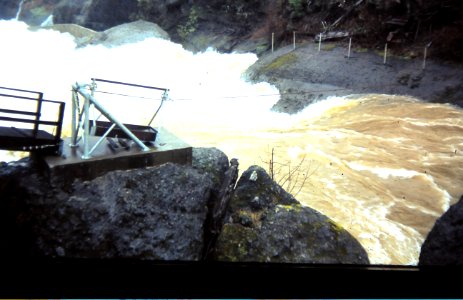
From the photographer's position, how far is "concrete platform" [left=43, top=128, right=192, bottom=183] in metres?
2.10

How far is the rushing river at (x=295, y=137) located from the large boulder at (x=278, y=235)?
0.52 m

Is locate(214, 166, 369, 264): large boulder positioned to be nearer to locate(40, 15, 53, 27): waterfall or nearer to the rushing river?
the rushing river

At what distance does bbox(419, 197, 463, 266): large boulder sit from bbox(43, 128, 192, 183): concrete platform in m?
1.59

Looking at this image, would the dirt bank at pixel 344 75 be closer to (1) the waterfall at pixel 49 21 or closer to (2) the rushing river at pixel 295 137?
(2) the rushing river at pixel 295 137

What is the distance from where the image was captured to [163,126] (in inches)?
108

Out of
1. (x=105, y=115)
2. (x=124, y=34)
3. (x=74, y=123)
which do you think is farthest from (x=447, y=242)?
(x=124, y=34)

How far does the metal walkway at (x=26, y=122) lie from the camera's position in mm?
2027

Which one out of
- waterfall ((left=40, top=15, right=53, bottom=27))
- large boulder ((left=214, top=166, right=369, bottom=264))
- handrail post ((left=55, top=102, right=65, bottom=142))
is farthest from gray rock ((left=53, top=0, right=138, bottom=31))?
large boulder ((left=214, top=166, right=369, bottom=264))

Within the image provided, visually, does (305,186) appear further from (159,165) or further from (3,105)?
(3,105)

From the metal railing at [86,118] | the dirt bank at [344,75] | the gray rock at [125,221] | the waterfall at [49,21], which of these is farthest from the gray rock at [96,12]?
the dirt bank at [344,75]

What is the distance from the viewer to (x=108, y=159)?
2203mm

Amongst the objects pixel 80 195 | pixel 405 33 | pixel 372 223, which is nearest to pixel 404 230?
pixel 372 223

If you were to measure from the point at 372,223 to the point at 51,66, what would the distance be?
2678mm

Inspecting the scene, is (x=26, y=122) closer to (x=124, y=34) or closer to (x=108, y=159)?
(x=108, y=159)
